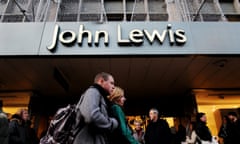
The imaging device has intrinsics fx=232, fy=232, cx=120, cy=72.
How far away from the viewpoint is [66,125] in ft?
6.97

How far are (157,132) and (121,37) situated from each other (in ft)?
7.30

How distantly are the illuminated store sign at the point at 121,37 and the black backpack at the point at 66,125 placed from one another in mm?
3153

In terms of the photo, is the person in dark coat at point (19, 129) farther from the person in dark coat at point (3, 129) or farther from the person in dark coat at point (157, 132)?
the person in dark coat at point (157, 132)

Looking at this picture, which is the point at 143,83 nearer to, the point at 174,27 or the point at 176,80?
the point at 176,80

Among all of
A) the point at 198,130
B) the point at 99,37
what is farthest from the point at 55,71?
the point at 198,130

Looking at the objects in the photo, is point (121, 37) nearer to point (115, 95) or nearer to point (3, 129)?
point (115, 95)

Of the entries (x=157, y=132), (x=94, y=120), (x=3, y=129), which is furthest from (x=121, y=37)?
(x=94, y=120)

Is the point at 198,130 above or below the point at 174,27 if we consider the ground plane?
below

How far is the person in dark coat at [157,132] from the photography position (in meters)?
4.21

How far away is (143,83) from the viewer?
7371mm

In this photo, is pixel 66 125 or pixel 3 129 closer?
pixel 66 125

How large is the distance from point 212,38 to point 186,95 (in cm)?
356

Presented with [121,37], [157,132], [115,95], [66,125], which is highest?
[121,37]

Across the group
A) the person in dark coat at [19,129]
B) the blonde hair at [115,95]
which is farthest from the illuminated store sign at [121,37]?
the blonde hair at [115,95]
